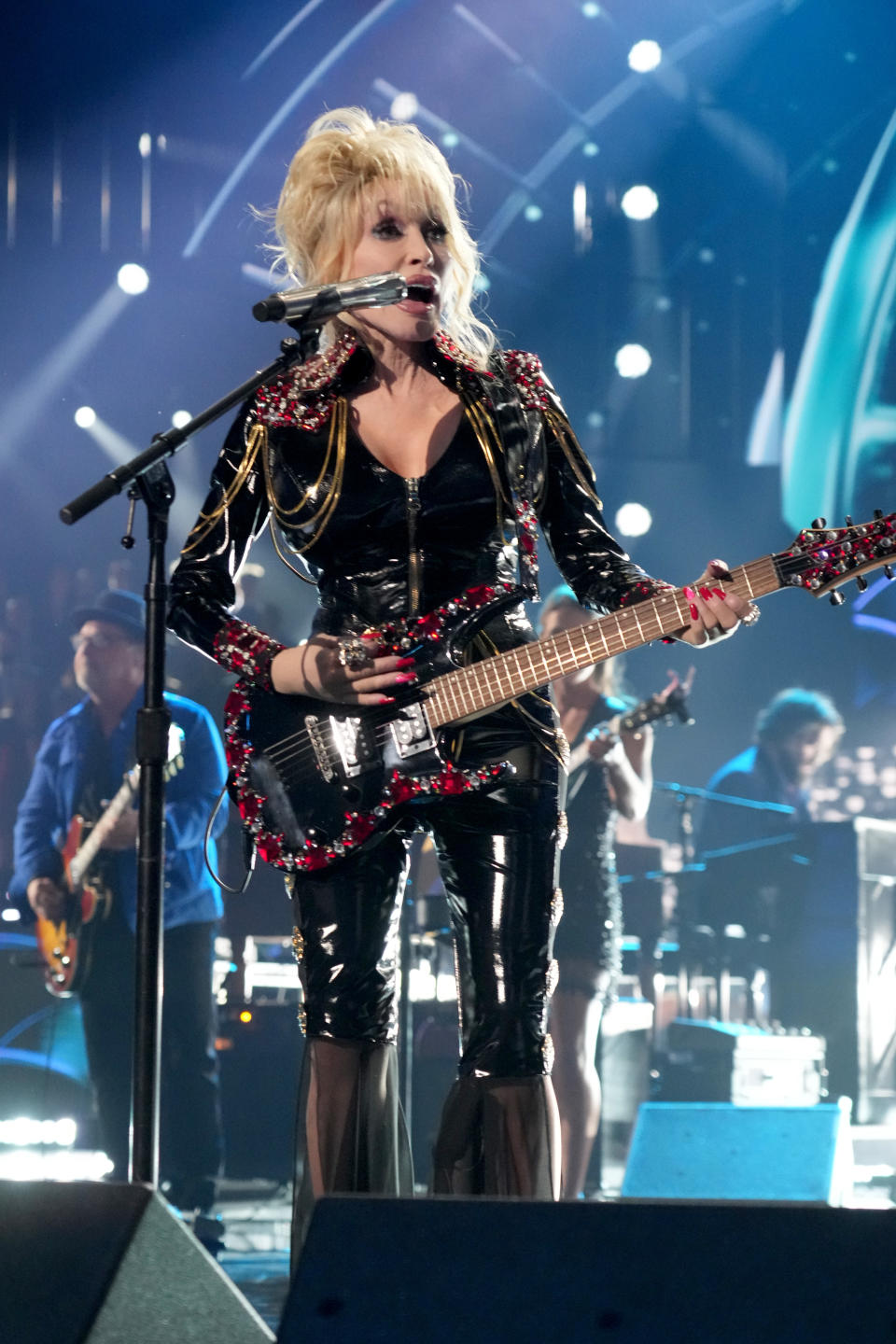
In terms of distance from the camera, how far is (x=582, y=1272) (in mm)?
1214

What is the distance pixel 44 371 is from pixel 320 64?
2.00m

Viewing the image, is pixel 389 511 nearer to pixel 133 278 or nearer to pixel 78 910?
pixel 78 910

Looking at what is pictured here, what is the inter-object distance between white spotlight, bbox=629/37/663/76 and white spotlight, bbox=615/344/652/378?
4.26 feet

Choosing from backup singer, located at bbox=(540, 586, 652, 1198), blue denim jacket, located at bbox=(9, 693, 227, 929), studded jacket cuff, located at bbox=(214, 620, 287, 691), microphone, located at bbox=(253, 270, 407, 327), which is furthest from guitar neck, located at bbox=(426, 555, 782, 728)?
blue denim jacket, located at bbox=(9, 693, 227, 929)

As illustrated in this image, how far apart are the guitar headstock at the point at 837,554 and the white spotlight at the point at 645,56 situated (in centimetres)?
511

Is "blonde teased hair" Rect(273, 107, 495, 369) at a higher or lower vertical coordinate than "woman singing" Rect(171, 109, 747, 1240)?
higher

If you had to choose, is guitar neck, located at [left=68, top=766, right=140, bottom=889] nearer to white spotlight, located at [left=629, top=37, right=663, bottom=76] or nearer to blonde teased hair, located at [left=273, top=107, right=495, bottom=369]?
blonde teased hair, located at [left=273, top=107, right=495, bottom=369]

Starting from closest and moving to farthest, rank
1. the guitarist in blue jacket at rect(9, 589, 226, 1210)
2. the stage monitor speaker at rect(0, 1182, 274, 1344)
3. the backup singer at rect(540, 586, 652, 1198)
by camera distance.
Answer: the stage monitor speaker at rect(0, 1182, 274, 1344)
the backup singer at rect(540, 586, 652, 1198)
the guitarist in blue jacket at rect(9, 589, 226, 1210)

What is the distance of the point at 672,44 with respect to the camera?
6.64m

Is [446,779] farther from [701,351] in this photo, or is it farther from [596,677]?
[701,351]

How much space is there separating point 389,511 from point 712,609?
0.54 meters

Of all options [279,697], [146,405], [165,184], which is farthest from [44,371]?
[279,697]

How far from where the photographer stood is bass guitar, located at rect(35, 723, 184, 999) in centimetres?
550

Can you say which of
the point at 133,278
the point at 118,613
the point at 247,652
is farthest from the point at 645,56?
the point at 247,652
